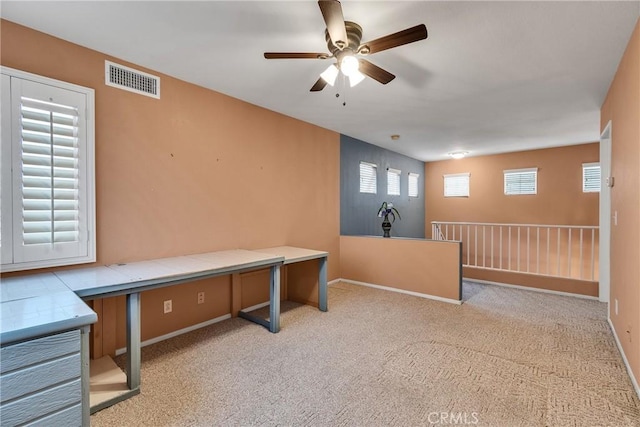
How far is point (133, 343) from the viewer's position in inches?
79.6

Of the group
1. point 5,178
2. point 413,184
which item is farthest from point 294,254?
point 413,184

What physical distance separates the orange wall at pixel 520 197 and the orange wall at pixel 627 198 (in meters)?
3.40

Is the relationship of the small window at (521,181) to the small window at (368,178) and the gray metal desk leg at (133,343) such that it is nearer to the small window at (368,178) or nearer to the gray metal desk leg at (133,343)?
the small window at (368,178)

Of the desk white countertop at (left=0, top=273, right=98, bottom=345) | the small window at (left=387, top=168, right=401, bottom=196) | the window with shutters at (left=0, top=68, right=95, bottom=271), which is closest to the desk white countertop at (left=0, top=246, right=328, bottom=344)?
the desk white countertop at (left=0, top=273, right=98, bottom=345)

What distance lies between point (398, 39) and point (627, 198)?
7.20 feet

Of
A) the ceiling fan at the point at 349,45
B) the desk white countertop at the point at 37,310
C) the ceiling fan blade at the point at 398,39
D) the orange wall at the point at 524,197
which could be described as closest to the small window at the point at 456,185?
the orange wall at the point at 524,197

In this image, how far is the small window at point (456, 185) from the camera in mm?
7104

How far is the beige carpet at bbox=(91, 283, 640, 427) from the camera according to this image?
182cm

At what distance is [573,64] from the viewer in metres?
2.60

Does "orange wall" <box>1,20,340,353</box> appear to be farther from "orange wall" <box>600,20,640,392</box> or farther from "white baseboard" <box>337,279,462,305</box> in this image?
"orange wall" <box>600,20,640,392</box>

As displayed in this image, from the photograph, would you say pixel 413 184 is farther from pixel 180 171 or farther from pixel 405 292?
pixel 180 171

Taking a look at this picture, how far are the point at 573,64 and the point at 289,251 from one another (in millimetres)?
3338

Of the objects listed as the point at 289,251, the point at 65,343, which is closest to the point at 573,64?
the point at 289,251

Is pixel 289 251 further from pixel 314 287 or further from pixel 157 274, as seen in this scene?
pixel 157 274
